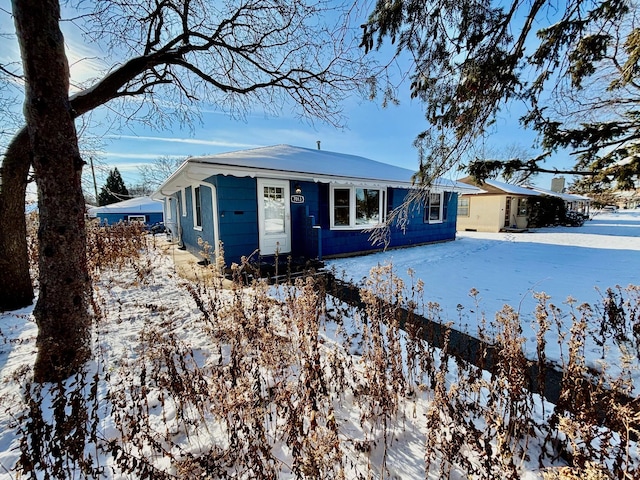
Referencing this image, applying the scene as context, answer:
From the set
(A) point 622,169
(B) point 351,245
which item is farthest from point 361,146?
(A) point 622,169

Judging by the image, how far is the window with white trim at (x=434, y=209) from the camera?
11477 millimetres

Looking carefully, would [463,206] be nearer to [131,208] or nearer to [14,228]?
[14,228]

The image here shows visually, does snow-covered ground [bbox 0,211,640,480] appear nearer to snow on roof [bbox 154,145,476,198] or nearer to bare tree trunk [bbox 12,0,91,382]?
bare tree trunk [bbox 12,0,91,382]

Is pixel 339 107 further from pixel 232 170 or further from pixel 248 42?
pixel 232 170

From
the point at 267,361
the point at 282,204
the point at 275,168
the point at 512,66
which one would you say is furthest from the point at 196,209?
the point at 512,66

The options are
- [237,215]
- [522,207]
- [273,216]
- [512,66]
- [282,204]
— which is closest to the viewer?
[512,66]

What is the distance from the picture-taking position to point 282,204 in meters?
7.59

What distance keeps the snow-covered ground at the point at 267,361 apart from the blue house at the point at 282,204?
1.24 metres

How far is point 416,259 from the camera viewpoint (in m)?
8.59

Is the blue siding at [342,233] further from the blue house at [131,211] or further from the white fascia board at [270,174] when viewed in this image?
the blue house at [131,211]

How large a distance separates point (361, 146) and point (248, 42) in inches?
373

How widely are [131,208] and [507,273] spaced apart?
90.9ft

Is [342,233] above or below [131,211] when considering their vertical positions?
below

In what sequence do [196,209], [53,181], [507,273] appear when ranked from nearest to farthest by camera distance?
[53,181]
[507,273]
[196,209]
